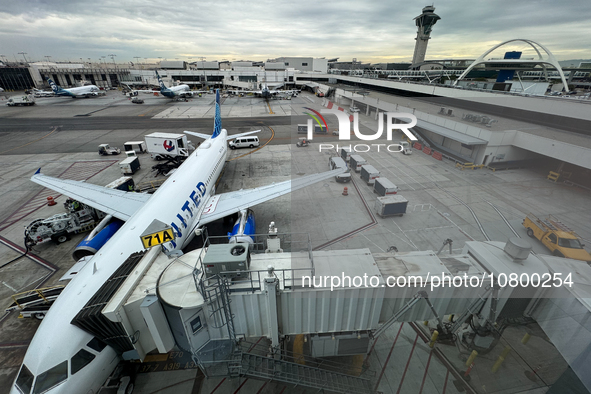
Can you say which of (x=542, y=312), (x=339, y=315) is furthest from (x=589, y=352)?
(x=339, y=315)

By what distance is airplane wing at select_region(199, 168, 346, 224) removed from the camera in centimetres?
2284

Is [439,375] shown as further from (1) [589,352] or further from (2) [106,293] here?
(2) [106,293]

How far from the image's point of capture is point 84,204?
24078mm

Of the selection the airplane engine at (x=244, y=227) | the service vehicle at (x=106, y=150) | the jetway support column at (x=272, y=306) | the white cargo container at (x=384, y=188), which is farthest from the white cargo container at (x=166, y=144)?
the jetway support column at (x=272, y=306)

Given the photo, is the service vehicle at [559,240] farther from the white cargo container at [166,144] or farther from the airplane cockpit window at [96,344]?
the white cargo container at [166,144]

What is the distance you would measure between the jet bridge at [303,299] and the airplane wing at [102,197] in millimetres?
13984

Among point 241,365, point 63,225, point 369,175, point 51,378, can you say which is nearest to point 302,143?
point 369,175

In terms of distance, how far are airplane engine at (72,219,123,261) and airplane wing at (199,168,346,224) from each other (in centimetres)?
733

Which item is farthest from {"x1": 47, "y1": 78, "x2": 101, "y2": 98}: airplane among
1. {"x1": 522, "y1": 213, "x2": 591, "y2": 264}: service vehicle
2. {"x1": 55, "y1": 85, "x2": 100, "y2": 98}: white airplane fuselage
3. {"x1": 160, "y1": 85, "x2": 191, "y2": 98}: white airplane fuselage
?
{"x1": 522, "y1": 213, "x2": 591, "y2": 264}: service vehicle

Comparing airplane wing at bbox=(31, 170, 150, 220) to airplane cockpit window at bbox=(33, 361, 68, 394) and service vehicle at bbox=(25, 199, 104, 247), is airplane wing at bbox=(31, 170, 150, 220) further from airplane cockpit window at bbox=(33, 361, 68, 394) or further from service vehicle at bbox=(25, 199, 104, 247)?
airplane cockpit window at bbox=(33, 361, 68, 394)

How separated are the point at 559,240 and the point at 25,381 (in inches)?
1320

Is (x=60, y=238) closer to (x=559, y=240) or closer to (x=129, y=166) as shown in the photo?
(x=129, y=166)

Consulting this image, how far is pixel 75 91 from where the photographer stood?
10950 centimetres

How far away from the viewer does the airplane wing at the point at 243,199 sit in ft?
74.9
